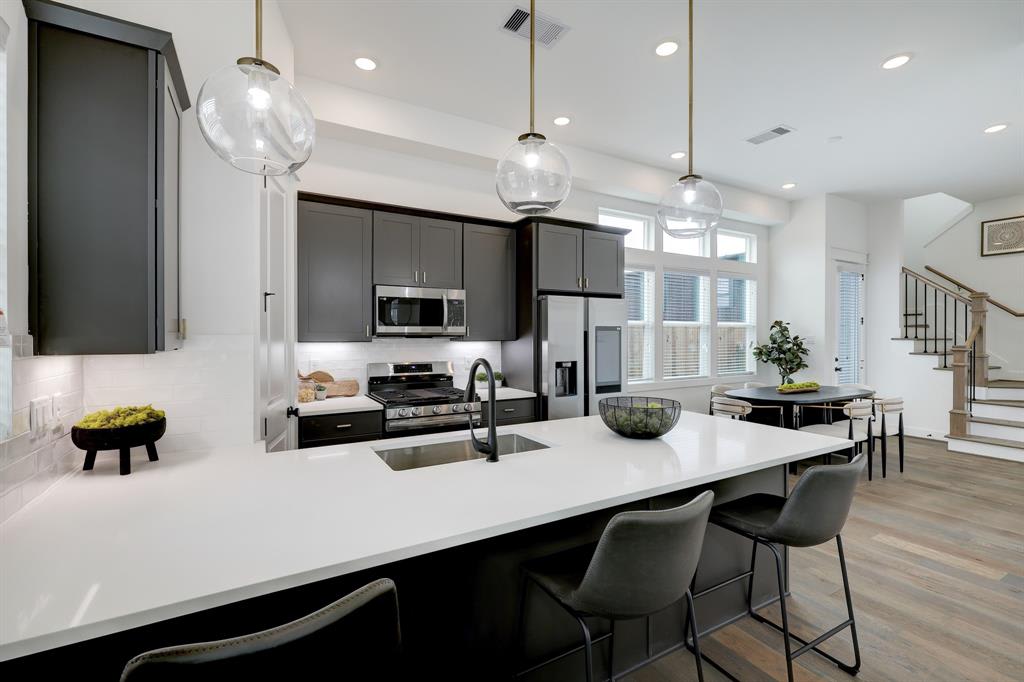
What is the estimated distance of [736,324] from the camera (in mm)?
6547

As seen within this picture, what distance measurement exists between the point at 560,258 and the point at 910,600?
3.31 metres

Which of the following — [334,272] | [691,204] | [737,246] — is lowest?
[334,272]

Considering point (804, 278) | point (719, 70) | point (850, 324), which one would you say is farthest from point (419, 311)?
point (850, 324)

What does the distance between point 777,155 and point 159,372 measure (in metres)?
5.59

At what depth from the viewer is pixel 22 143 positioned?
1.43 m

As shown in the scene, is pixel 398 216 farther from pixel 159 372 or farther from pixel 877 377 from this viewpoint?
pixel 877 377

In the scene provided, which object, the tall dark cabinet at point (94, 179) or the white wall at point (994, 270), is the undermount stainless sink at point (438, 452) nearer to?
the tall dark cabinet at point (94, 179)

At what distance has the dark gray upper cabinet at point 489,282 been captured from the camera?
421 cm

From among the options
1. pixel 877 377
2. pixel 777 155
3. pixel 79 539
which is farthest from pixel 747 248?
pixel 79 539

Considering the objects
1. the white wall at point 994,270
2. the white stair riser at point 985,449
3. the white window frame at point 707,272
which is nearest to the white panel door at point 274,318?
the white window frame at point 707,272

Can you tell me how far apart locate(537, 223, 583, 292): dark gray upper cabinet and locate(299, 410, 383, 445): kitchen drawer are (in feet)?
6.08

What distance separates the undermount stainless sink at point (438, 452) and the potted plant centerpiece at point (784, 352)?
5.20m

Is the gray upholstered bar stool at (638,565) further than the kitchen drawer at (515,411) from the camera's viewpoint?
No

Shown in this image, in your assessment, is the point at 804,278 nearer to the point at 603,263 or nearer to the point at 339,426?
the point at 603,263
